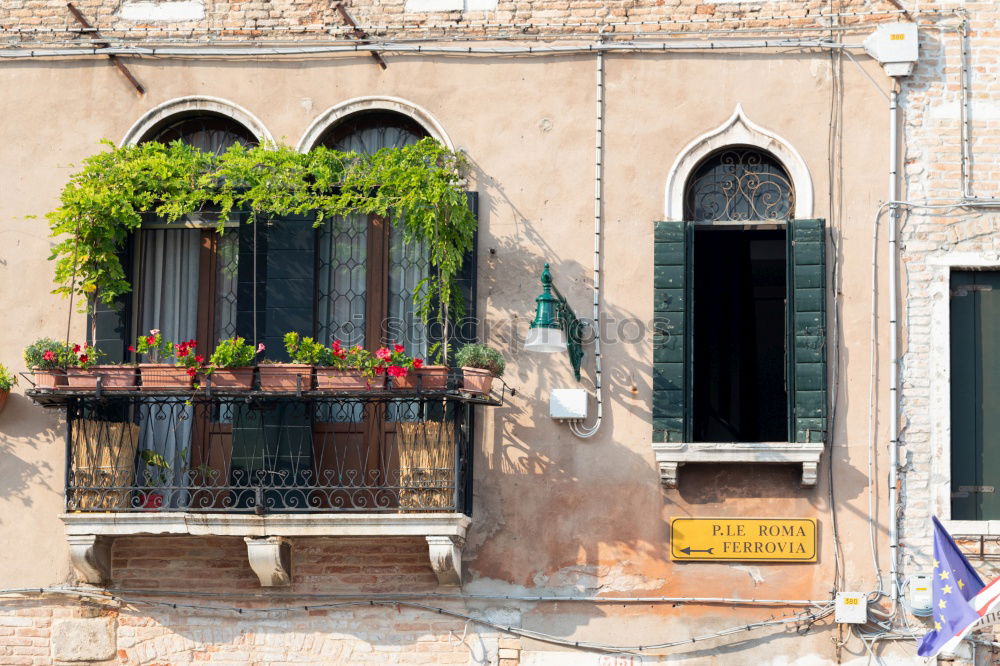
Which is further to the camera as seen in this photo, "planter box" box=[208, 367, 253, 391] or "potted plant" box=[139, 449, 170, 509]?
"potted plant" box=[139, 449, 170, 509]

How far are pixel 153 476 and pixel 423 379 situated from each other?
1.99m

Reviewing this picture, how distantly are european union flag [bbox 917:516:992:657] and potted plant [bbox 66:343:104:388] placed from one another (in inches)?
199

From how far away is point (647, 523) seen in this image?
35.4ft

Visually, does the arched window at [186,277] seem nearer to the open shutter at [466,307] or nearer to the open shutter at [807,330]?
the open shutter at [466,307]

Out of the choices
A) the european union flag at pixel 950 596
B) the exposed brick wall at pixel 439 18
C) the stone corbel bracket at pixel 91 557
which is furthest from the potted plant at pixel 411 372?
the european union flag at pixel 950 596

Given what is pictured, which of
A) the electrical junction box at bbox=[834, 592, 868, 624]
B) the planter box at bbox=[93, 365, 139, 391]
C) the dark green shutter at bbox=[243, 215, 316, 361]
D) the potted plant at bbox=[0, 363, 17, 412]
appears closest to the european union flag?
the electrical junction box at bbox=[834, 592, 868, 624]

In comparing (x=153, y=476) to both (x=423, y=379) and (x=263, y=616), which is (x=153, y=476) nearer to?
(x=263, y=616)

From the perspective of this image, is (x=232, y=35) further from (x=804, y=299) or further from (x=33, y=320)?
(x=804, y=299)

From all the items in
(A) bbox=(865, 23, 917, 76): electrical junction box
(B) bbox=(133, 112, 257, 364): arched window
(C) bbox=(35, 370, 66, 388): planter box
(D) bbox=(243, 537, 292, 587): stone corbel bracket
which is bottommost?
(D) bbox=(243, 537, 292, 587): stone corbel bracket

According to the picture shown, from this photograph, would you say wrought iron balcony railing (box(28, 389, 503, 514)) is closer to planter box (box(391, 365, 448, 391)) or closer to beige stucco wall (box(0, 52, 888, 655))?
planter box (box(391, 365, 448, 391))

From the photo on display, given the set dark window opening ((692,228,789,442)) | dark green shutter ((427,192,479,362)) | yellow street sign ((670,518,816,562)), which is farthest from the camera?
dark window opening ((692,228,789,442))

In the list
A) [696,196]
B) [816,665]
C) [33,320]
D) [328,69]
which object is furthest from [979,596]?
[33,320]

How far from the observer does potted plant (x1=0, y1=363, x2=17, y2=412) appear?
11.3 metres

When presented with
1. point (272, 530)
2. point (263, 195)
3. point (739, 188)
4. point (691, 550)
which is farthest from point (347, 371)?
point (739, 188)
